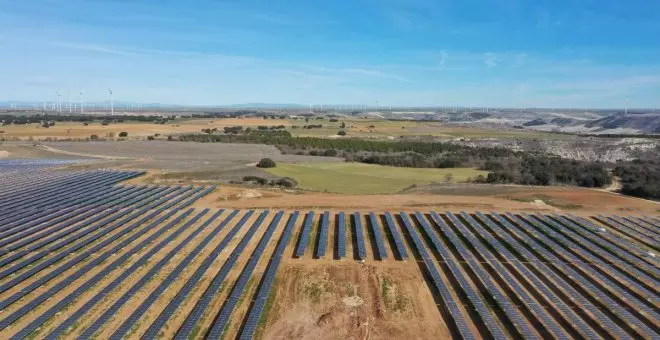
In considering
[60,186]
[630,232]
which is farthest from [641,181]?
[60,186]

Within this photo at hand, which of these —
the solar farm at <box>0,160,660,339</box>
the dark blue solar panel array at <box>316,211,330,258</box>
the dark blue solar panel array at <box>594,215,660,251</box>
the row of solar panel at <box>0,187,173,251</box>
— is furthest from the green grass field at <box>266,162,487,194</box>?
the dark blue solar panel array at <box>594,215,660,251</box>

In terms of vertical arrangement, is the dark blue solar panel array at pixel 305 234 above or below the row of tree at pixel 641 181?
below

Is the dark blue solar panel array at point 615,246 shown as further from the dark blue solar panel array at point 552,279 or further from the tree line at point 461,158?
the tree line at point 461,158

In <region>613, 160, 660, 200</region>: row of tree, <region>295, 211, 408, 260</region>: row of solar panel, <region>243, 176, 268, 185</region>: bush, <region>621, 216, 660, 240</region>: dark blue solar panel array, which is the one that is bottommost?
<region>295, 211, 408, 260</region>: row of solar panel

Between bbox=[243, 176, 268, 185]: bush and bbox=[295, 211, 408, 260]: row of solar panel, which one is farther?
bbox=[243, 176, 268, 185]: bush

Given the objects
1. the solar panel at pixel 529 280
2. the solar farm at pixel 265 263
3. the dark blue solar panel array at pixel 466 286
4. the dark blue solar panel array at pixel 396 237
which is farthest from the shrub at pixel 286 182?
the solar panel at pixel 529 280

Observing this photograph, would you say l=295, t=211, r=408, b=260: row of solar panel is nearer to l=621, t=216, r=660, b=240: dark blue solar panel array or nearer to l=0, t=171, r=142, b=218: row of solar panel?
l=621, t=216, r=660, b=240: dark blue solar panel array
